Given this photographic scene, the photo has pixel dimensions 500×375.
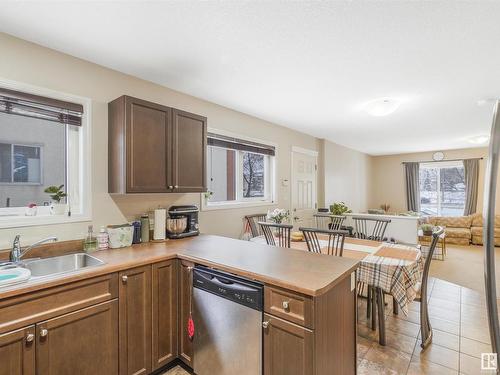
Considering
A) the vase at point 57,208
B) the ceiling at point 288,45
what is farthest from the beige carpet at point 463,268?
the vase at point 57,208

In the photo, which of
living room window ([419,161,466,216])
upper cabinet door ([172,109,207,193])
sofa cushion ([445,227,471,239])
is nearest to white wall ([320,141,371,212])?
living room window ([419,161,466,216])

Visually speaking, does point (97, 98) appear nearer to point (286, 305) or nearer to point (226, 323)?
point (226, 323)

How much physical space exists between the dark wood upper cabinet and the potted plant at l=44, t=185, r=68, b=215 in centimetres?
35

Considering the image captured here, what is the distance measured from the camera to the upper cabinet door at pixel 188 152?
244 centimetres

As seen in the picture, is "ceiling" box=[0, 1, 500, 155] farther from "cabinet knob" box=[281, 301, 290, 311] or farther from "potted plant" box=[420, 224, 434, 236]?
"potted plant" box=[420, 224, 434, 236]

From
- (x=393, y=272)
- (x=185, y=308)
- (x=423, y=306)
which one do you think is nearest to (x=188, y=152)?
(x=185, y=308)

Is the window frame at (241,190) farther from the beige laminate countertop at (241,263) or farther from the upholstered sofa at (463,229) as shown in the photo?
the upholstered sofa at (463,229)

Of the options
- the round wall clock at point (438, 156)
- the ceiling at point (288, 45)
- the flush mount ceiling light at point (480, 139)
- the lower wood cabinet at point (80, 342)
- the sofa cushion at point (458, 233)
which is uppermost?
the ceiling at point (288, 45)

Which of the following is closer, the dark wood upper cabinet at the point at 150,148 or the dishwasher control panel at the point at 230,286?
the dishwasher control panel at the point at 230,286

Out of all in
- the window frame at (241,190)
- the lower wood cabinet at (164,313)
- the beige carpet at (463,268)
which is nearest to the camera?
the lower wood cabinet at (164,313)

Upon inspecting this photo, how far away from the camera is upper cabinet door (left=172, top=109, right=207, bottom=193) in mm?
2443

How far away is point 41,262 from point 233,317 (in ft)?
4.51

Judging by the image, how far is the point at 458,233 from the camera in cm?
626

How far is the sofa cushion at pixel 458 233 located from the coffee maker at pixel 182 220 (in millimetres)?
6420
